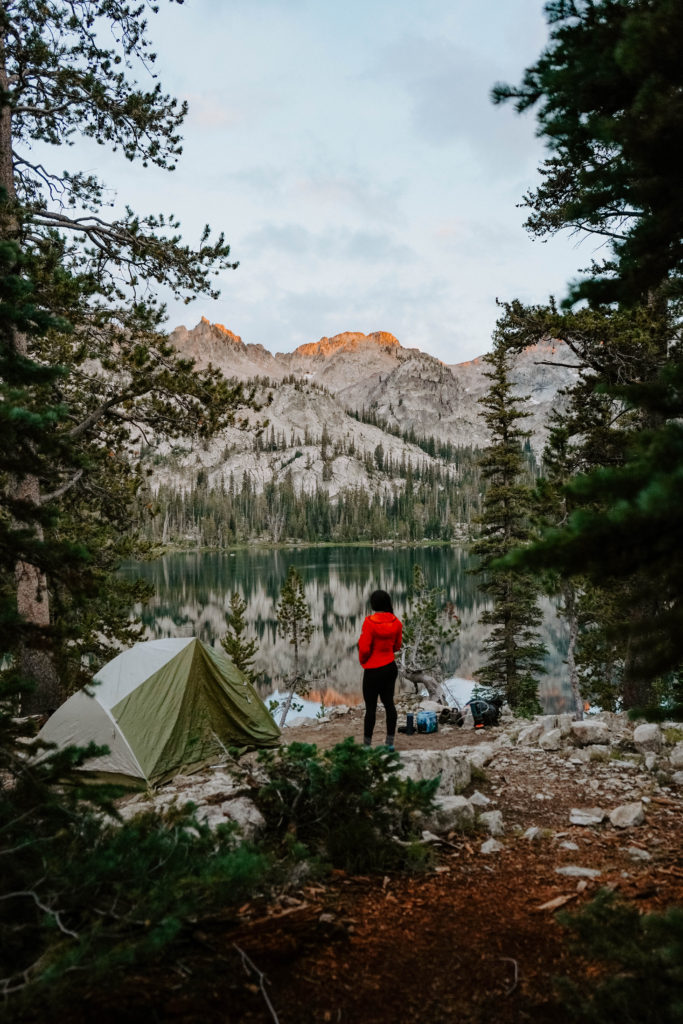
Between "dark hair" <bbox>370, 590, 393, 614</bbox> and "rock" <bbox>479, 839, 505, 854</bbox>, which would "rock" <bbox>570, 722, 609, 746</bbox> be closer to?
"dark hair" <bbox>370, 590, 393, 614</bbox>

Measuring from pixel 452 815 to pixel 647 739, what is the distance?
Result: 423cm

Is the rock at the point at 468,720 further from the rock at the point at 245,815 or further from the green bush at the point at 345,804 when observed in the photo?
the rock at the point at 245,815

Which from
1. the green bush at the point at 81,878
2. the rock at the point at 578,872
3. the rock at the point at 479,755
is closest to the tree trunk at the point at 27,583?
the green bush at the point at 81,878

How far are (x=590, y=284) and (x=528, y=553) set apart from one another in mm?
1570

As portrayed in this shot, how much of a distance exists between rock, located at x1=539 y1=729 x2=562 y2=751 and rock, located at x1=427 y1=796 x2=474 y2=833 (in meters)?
3.53

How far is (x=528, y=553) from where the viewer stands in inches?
73.0

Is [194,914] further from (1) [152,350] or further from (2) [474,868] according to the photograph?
(1) [152,350]

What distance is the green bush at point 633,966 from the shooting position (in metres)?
1.99

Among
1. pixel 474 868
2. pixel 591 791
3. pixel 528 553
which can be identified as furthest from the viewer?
pixel 591 791

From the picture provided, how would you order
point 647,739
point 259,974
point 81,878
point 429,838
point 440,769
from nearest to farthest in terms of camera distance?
point 81,878
point 259,974
point 429,838
point 440,769
point 647,739

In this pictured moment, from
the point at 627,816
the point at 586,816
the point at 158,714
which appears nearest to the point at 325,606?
the point at 158,714

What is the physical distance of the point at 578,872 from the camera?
4430 millimetres

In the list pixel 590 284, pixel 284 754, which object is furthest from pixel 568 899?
pixel 590 284

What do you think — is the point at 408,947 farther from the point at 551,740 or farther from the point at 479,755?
the point at 551,740
